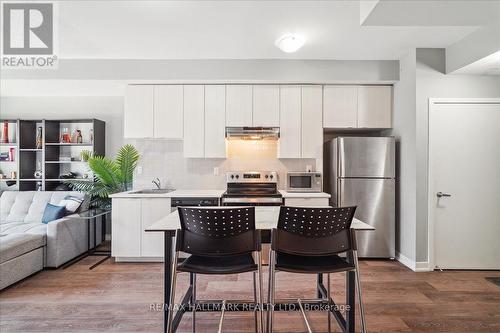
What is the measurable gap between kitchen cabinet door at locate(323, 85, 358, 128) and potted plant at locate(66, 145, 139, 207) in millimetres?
2904

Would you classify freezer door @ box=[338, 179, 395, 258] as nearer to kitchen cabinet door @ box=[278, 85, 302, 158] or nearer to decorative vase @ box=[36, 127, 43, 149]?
kitchen cabinet door @ box=[278, 85, 302, 158]

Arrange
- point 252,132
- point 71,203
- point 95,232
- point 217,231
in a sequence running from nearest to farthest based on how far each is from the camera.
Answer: point 217,231 < point 71,203 < point 252,132 < point 95,232

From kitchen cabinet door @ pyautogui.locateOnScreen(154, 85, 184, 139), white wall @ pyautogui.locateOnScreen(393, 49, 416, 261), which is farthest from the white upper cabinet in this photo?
kitchen cabinet door @ pyautogui.locateOnScreen(154, 85, 184, 139)

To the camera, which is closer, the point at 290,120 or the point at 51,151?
the point at 290,120

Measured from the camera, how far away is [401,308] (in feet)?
7.96

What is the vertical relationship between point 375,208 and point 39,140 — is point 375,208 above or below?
below

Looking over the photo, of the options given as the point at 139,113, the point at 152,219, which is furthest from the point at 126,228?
the point at 139,113

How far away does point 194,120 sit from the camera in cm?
394

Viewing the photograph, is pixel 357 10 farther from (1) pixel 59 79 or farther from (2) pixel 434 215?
(1) pixel 59 79

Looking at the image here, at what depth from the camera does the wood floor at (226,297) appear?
2176 millimetres

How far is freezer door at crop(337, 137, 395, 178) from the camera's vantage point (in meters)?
3.59

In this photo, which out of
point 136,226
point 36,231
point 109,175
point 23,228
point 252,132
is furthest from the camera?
point 109,175

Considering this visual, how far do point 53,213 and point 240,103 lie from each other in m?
2.88

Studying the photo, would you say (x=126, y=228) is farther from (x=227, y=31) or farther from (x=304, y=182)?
(x=227, y=31)
